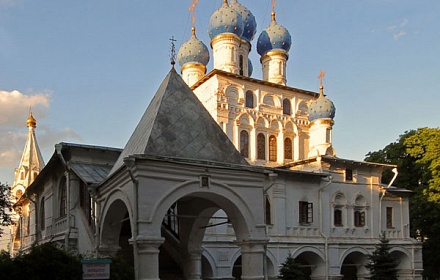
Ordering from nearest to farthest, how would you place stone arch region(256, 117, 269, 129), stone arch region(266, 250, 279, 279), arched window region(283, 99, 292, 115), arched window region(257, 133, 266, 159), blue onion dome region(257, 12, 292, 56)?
stone arch region(266, 250, 279, 279), arched window region(257, 133, 266, 159), stone arch region(256, 117, 269, 129), arched window region(283, 99, 292, 115), blue onion dome region(257, 12, 292, 56)

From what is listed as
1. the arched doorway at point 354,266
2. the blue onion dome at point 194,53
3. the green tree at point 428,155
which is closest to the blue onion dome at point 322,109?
the green tree at point 428,155

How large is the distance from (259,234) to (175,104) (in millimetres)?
3348

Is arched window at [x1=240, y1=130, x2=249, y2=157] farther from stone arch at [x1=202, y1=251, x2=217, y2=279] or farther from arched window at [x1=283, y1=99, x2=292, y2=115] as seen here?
stone arch at [x1=202, y1=251, x2=217, y2=279]

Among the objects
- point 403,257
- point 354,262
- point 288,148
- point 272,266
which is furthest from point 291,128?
point 272,266

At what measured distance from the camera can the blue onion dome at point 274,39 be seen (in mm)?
36125

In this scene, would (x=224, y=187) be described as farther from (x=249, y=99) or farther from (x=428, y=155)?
(x=428, y=155)

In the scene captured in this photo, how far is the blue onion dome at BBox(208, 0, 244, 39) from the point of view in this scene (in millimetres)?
33281

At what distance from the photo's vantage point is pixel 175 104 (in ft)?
41.0

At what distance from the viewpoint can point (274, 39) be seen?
36156 mm

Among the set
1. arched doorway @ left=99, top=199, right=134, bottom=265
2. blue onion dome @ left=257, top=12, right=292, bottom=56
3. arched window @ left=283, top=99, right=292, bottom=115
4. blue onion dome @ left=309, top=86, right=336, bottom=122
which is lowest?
arched doorway @ left=99, top=199, right=134, bottom=265

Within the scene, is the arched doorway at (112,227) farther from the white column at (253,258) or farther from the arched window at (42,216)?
the arched window at (42,216)

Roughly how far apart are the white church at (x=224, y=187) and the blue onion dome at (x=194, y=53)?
86 mm

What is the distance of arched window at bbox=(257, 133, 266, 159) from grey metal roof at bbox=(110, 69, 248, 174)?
1941 centimetres

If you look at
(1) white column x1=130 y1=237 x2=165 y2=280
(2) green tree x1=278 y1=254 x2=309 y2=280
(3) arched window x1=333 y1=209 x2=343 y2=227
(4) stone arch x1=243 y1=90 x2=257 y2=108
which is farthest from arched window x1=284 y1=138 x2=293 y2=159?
(1) white column x1=130 y1=237 x2=165 y2=280
